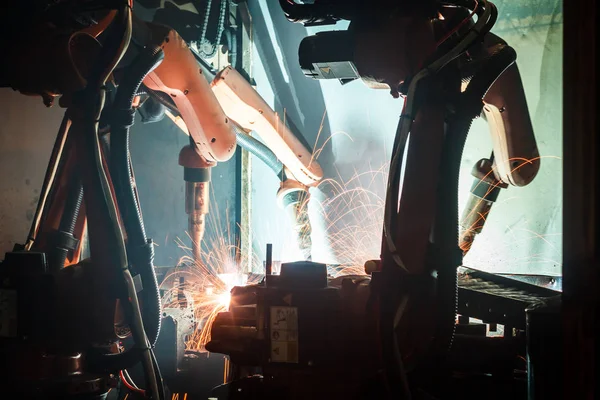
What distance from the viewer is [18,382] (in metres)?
2.43

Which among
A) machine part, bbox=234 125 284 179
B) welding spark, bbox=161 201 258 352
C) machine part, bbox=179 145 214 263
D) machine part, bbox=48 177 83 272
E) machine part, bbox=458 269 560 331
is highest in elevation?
machine part, bbox=234 125 284 179

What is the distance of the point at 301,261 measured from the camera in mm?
2148

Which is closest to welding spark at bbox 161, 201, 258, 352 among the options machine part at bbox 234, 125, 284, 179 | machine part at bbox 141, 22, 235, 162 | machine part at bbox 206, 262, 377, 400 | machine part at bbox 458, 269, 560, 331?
machine part at bbox 234, 125, 284, 179

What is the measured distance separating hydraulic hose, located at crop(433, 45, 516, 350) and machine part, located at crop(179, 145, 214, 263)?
1976 millimetres

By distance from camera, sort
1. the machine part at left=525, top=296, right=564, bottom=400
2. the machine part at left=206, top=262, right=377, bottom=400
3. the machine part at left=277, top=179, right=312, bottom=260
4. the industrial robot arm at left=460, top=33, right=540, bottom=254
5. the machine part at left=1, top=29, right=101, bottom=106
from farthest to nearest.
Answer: the machine part at left=277, top=179, right=312, bottom=260, the industrial robot arm at left=460, top=33, right=540, bottom=254, the machine part at left=1, top=29, right=101, bottom=106, the machine part at left=206, top=262, right=377, bottom=400, the machine part at left=525, top=296, right=564, bottom=400

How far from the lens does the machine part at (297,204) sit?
408 cm

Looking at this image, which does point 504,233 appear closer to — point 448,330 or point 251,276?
point 251,276

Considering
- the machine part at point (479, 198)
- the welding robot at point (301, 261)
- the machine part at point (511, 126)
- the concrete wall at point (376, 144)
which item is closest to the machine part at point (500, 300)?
the welding robot at point (301, 261)

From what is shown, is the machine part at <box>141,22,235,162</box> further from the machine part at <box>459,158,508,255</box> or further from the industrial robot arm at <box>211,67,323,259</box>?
the machine part at <box>459,158,508,255</box>

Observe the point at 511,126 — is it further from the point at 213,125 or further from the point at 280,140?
the point at 280,140

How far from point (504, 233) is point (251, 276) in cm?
175

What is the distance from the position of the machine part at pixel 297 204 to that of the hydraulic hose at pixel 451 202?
2.22 m

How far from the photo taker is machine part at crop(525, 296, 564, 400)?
4.92 ft

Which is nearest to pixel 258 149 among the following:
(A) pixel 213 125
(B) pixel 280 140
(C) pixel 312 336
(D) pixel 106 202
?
(B) pixel 280 140
